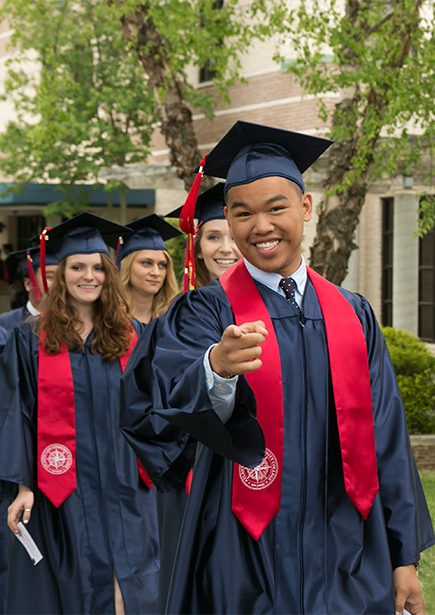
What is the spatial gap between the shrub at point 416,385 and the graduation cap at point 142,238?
3.53 metres

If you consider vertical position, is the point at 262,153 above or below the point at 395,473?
above

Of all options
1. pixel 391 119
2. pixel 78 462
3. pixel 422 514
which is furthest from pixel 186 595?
pixel 391 119

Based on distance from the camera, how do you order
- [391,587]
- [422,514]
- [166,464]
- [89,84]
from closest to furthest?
[391,587] → [422,514] → [166,464] → [89,84]

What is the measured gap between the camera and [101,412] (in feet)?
12.6

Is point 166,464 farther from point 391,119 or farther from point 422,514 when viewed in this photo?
point 391,119

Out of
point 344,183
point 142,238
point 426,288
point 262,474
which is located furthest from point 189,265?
point 426,288

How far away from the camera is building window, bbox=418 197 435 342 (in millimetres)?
10953

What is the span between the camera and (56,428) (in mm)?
3760

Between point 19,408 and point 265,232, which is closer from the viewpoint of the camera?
point 265,232

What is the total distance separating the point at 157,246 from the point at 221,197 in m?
1.34

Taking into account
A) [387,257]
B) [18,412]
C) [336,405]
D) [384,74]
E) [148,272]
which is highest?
[384,74]

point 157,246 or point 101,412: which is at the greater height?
point 157,246

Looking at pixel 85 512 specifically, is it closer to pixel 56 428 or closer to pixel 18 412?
pixel 56 428

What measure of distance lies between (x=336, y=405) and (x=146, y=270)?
305 centimetres
